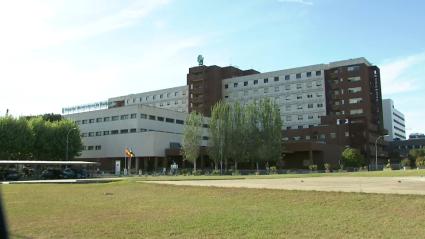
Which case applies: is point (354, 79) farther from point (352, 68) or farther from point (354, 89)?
point (352, 68)

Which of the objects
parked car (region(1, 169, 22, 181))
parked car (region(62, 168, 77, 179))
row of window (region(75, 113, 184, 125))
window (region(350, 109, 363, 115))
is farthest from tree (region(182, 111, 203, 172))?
window (region(350, 109, 363, 115))

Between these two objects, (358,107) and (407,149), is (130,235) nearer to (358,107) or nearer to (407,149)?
(358,107)

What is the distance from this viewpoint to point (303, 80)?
136375mm

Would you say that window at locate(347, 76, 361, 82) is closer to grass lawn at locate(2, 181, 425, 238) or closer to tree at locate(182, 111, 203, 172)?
tree at locate(182, 111, 203, 172)

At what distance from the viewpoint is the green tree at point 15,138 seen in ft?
258

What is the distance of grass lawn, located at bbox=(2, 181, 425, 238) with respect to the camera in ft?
39.9

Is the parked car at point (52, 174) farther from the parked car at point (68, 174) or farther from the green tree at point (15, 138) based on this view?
the green tree at point (15, 138)

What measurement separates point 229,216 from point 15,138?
72011 millimetres

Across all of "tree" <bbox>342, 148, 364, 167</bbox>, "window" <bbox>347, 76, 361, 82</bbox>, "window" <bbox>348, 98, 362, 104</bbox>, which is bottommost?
"tree" <bbox>342, 148, 364, 167</bbox>

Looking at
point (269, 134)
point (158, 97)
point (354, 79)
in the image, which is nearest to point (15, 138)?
point (269, 134)

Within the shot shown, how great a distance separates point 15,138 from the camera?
260 feet

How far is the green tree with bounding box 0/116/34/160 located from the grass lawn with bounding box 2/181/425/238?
6173cm

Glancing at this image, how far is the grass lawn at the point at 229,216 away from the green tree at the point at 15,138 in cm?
6173

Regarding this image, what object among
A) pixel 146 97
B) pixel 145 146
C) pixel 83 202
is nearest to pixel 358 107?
pixel 145 146
